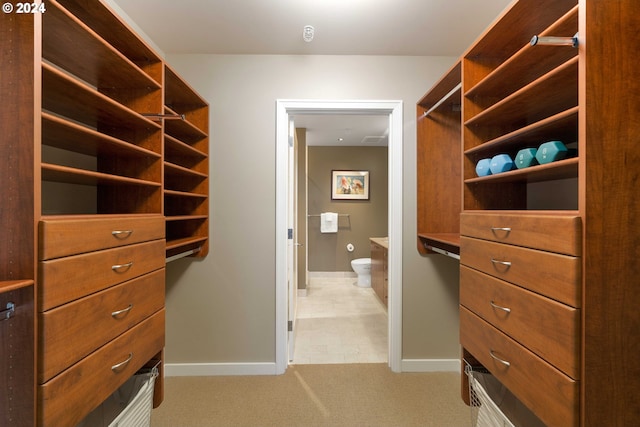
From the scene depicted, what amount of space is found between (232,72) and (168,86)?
555 millimetres

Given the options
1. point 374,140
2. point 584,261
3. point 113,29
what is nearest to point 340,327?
point 584,261

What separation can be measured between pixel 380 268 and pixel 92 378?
3225 mm

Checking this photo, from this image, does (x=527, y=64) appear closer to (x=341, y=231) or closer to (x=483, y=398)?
(x=483, y=398)

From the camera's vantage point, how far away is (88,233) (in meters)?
0.97

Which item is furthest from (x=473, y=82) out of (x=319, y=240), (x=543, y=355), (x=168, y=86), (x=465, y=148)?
(x=319, y=240)

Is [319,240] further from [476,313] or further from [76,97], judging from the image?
[76,97]

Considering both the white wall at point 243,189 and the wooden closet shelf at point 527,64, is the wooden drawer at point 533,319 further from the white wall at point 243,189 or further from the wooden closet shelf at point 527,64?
the white wall at point 243,189

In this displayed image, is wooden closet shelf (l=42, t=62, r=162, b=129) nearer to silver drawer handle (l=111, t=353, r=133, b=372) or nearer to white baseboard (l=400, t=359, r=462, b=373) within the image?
silver drawer handle (l=111, t=353, r=133, b=372)

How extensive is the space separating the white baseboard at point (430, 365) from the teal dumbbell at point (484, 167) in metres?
1.53

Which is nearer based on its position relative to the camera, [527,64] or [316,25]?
[527,64]

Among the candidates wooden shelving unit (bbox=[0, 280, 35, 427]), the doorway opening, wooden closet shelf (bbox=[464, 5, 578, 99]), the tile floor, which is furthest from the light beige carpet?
wooden closet shelf (bbox=[464, 5, 578, 99])

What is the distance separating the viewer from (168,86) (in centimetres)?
Result: 177

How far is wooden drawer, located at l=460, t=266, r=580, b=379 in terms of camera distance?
0.82 m

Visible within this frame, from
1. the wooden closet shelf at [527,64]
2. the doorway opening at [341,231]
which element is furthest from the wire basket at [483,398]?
the wooden closet shelf at [527,64]
